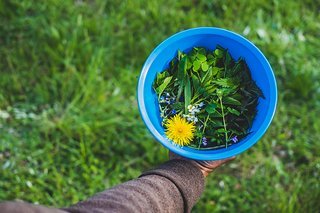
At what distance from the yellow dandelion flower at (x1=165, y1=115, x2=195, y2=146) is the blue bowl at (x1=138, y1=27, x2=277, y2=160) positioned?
0.07 feet

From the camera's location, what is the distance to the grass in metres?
1.87

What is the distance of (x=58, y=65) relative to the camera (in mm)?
2105

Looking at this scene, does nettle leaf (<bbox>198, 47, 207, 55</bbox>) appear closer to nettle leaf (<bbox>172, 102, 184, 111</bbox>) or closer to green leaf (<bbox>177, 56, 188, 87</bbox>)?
green leaf (<bbox>177, 56, 188, 87</bbox>)

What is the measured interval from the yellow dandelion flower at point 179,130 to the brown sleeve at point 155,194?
0.07 m

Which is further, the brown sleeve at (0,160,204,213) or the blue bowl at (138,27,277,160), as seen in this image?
the blue bowl at (138,27,277,160)

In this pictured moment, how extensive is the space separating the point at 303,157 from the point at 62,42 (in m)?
1.16

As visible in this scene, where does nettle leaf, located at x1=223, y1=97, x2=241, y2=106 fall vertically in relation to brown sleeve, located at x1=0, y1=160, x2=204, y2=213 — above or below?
above

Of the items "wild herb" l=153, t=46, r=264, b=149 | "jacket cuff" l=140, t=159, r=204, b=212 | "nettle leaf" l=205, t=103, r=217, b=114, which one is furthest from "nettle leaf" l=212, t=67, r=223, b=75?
"jacket cuff" l=140, t=159, r=204, b=212

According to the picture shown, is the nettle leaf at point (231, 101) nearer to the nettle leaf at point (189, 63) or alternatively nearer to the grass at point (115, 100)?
the nettle leaf at point (189, 63)

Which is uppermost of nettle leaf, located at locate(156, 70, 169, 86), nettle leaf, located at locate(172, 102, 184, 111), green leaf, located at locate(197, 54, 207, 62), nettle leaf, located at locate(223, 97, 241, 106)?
green leaf, located at locate(197, 54, 207, 62)

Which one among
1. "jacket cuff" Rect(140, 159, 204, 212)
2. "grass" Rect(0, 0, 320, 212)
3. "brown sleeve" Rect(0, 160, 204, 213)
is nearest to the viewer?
"brown sleeve" Rect(0, 160, 204, 213)

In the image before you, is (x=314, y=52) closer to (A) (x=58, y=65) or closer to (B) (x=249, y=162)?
(B) (x=249, y=162)

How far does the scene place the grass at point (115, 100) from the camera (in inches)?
73.6

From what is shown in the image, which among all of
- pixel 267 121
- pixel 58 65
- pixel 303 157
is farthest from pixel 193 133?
pixel 58 65
